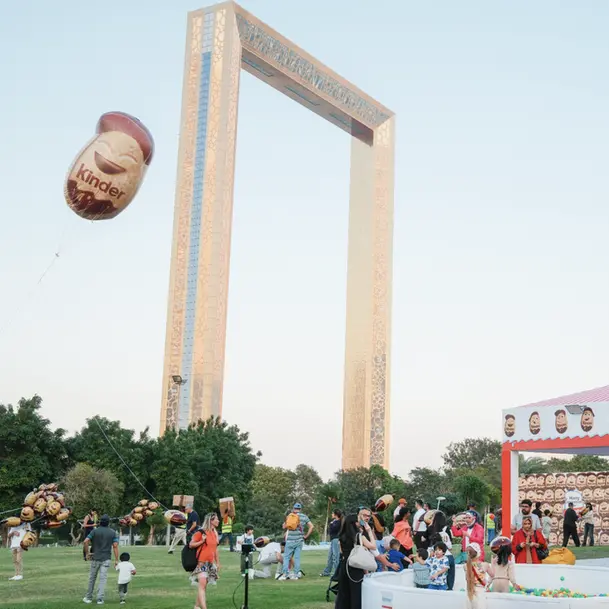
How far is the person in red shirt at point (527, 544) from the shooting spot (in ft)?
48.9

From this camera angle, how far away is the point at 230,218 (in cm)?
5059

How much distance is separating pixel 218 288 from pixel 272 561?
32453 mm

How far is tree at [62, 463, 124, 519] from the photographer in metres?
34.8

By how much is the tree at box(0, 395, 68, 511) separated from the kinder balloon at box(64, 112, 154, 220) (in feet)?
73.1

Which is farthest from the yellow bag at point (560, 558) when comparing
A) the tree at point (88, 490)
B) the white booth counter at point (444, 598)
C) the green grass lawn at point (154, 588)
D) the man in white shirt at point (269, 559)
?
the tree at point (88, 490)

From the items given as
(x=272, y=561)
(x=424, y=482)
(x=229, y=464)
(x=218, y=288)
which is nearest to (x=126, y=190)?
(x=272, y=561)

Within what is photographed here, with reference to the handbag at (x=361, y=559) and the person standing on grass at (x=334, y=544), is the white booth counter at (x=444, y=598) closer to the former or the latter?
the handbag at (x=361, y=559)

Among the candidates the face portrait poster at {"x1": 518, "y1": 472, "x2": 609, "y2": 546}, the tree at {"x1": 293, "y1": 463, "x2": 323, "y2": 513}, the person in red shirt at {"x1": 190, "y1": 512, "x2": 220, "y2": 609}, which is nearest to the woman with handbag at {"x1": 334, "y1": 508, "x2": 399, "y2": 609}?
the person in red shirt at {"x1": 190, "y1": 512, "x2": 220, "y2": 609}

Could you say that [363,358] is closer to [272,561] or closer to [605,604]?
[272,561]

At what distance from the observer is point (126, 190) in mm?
17016

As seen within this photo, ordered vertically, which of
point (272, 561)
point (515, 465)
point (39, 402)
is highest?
point (39, 402)

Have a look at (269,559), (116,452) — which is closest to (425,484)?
(116,452)

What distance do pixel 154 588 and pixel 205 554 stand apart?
439 centimetres

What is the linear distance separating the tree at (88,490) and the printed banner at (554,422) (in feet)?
52.8
